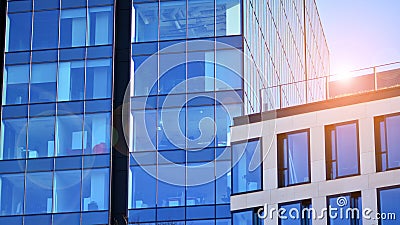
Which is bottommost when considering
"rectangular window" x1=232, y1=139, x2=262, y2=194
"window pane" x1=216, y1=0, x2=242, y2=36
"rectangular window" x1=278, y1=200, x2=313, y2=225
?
"rectangular window" x1=278, y1=200, x2=313, y2=225

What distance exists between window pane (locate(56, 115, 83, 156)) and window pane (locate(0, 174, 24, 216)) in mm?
2929

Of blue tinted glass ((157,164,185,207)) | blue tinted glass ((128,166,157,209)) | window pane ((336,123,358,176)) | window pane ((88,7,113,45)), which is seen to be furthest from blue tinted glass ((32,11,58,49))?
window pane ((336,123,358,176))

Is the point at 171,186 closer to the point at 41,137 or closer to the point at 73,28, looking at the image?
the point at 41,137

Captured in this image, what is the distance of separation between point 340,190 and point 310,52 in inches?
2006

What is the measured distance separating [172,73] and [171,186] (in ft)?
22.1

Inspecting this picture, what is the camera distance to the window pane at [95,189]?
198 feet

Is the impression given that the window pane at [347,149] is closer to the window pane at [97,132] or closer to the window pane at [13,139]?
the window pane at [97,132]

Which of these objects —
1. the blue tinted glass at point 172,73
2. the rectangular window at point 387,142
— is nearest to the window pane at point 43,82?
the blue tinted glass at point 172,73

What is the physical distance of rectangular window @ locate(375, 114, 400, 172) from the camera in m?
40.8

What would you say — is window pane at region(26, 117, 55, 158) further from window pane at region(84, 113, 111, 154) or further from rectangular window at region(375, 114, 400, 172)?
rectangular window at region(375, 114, 400, 172)

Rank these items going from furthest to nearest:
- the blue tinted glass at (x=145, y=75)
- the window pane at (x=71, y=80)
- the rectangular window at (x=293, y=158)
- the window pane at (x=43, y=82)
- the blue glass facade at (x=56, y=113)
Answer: the window pane at (x=43, y=82), the window pane at (x=71, y=80), the blue tinted glass at (x=145, y=75), the blue glass facade at (x=56, y=113), the rectangular window at (x=293, y=158)

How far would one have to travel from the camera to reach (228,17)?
61.5 metres

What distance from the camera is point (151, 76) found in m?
61.8

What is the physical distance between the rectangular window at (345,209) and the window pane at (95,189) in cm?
2132
